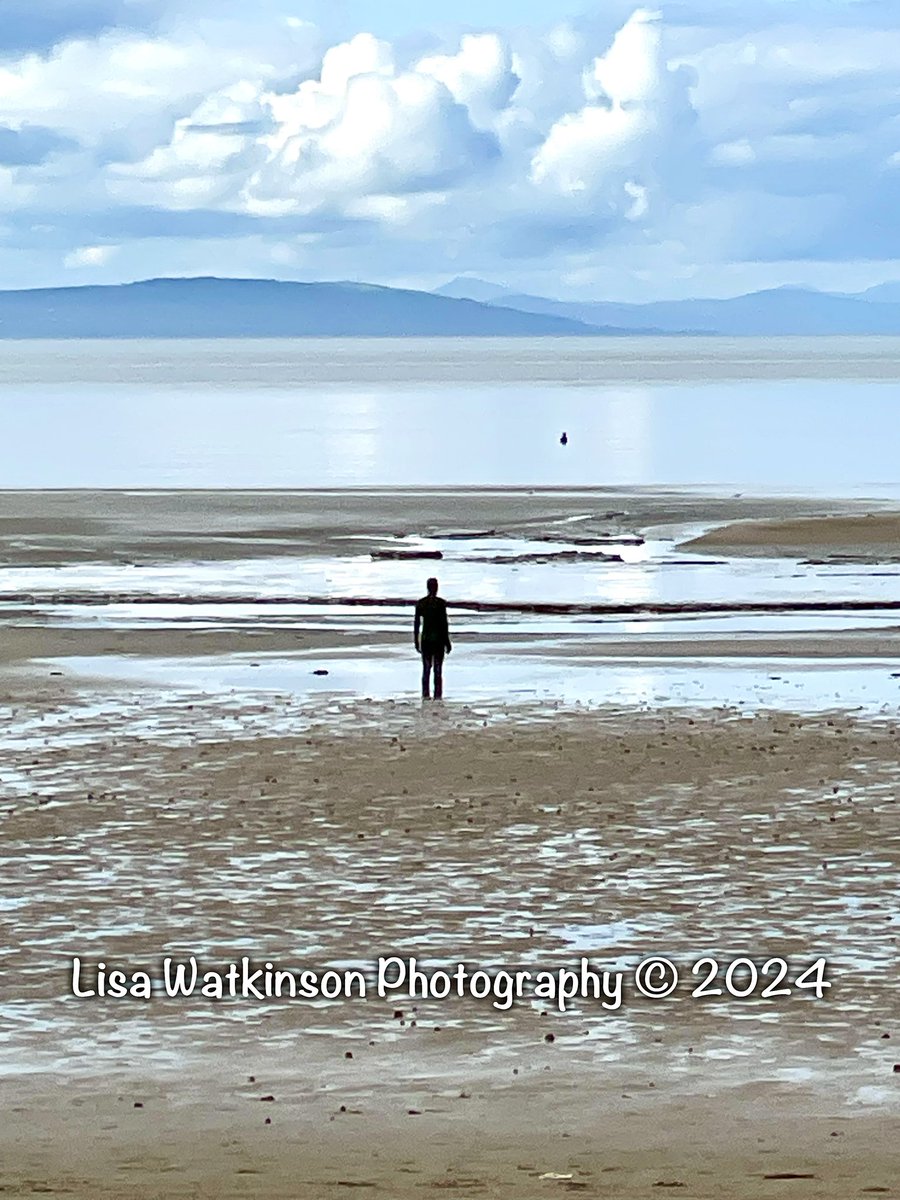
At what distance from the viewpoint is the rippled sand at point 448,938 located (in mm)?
10375

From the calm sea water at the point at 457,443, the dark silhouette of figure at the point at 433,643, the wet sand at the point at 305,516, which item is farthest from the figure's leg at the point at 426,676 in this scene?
the calm sea water at the point at 457,443

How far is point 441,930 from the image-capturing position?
581 inches

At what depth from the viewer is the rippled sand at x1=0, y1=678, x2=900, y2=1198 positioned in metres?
10.4

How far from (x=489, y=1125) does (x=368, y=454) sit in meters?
89.7

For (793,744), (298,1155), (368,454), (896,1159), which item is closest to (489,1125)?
(298,1155)

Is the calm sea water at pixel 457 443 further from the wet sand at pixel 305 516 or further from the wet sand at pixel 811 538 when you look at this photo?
the wet sand at pixel 811 538

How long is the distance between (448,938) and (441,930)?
0.66ft

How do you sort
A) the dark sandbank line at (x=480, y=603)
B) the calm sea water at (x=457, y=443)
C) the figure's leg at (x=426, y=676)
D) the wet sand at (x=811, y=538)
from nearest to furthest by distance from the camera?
1. the figure's leg at (x=426, y=676)
2. the dark sandbank line at (x=480, y=603)
3. the wet sand at (x=811, y=538)
4. the calm sea water at (x=457, y=443)

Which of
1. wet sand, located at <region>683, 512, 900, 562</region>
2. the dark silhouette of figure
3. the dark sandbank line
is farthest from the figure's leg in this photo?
wet sand, located at <region>683, 512, 900, 562</region>

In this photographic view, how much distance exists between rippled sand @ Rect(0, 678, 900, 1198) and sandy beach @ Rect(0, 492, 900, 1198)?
0.03 metres

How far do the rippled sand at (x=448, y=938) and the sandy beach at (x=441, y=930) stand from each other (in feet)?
0.11

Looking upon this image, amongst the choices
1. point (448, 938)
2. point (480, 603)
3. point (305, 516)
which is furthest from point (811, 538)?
point (448, 938)

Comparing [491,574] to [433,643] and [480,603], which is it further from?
[433,643]

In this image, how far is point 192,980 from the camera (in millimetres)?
13531
